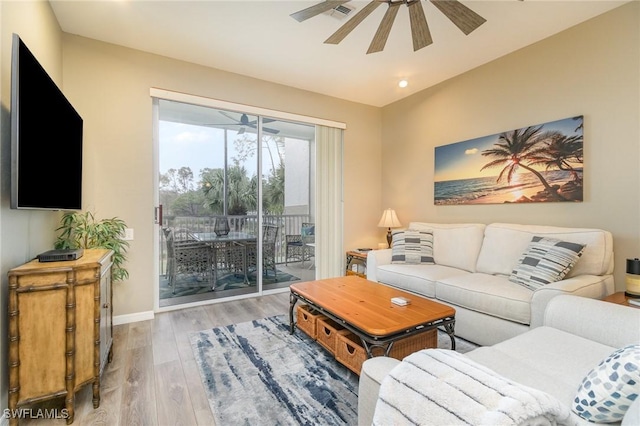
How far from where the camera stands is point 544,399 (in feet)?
2.34

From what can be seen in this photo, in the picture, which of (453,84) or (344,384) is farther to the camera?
(453,84)

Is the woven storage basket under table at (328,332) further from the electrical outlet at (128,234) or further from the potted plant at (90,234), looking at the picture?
the electrical outlet at (128,234)

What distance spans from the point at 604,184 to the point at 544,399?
9.03ft

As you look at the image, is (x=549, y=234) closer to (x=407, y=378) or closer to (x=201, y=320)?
(x=407, y=378)

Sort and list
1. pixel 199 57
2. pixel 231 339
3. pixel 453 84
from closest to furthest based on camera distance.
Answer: pixel 231 339, pixel 199 57, pixel 453 84

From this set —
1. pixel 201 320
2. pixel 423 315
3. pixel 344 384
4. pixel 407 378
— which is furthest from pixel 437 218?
pixel 407 378

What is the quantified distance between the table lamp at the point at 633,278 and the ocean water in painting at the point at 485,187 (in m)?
0.99

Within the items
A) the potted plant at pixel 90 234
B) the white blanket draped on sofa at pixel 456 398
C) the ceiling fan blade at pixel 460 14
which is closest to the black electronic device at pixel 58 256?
the potted plant at pixel 90 234

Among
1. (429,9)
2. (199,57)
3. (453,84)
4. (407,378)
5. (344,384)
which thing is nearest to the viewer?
(407,378)

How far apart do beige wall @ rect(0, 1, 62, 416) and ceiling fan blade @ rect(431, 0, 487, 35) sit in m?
2.50

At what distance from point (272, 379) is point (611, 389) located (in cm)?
173

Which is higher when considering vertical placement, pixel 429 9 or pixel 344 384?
pixel 429 9

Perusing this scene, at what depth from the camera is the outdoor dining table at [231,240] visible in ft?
11.9

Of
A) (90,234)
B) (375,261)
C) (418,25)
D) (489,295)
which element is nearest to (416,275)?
(375,261)
